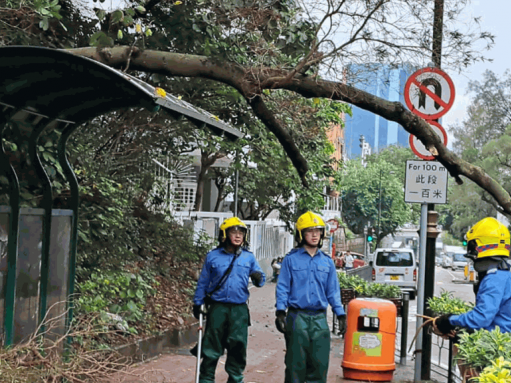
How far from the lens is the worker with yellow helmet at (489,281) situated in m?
5.38

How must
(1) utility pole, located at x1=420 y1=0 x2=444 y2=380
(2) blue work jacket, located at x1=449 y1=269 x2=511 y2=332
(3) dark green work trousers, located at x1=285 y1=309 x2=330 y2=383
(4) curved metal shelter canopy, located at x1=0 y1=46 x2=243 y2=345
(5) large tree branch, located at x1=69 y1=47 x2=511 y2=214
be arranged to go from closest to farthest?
(2) blue work jacket, located at x1=449 y1=269 x2=511 y2=332, (4) curved metal shelter canopy, located at x1=0 y1=46 x2=243 y2=345, (3) dark green work trousers, located at x1=285 y1=309 x2=330 y2=383, (5) large tree branch, located at x1=69 y1=47 x2=511 y2=214, (1) utility pole, located at x1=420 y1=0 x2=444 y2=380

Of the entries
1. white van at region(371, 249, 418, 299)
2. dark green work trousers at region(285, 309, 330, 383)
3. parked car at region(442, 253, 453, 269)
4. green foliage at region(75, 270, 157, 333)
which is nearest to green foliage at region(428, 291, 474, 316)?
dark green work trousers at region(285, 309, 330, 383)

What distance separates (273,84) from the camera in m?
9.30

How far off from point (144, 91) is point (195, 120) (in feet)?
3.36

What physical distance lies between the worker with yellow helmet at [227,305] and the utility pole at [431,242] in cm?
224

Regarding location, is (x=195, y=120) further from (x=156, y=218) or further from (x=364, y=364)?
(x=156, y=218)

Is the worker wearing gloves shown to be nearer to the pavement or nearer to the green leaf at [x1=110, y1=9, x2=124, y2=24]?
the pavement

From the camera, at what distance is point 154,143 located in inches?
619

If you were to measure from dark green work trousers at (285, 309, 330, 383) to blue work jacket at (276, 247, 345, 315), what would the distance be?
113 millimetres

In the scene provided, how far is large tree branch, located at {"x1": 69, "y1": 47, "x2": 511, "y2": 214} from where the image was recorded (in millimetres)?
9258

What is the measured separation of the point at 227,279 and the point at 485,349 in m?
3.76

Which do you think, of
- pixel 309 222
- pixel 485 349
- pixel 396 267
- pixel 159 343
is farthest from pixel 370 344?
pixel 396 267

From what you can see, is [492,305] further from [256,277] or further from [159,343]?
[159,343]

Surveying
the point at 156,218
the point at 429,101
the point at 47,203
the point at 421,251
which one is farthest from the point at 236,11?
the point at 156,218
